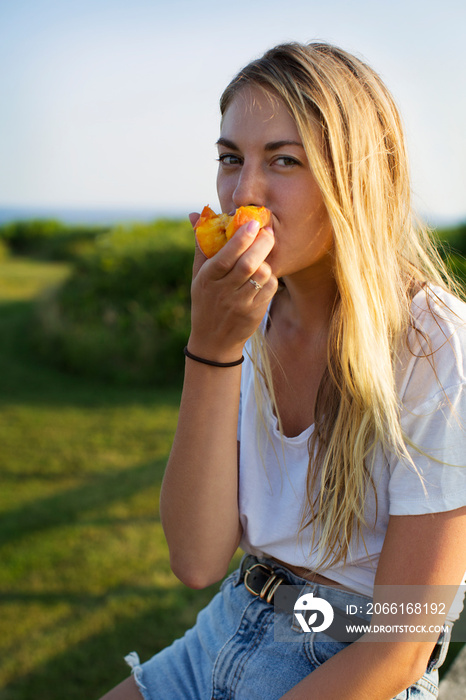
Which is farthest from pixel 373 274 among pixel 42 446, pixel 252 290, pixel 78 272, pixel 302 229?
pixel 78 272

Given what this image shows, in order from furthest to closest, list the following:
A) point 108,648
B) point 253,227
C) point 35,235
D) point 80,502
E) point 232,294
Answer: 1. point 35,235
2. point 80,502
3. point 108,648
4. point 232,294
5. point 253,227

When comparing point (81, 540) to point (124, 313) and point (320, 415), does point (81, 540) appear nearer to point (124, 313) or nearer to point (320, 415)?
point (320, 415)

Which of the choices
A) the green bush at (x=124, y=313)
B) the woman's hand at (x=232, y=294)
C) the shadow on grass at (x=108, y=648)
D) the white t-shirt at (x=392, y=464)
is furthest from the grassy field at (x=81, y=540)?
the woman's hand at (x=232, y=294)

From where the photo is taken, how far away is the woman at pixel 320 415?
1538 mm

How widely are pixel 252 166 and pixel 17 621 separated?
3.47 metres

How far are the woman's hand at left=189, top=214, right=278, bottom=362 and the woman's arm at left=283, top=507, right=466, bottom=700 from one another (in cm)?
66

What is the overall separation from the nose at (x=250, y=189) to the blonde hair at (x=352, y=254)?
151mm

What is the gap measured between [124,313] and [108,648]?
5.46m

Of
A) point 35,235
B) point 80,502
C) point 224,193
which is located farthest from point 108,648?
point 35,235

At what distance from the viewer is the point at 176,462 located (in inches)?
72.6

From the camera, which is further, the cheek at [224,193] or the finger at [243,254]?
the cheek at [224,193]

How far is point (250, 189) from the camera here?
5.35 ft

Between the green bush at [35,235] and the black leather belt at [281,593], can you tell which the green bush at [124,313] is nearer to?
the black leather belt at [281,593]

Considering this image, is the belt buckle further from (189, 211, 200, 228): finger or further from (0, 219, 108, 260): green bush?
(0, 219, 108, 260): green bush
